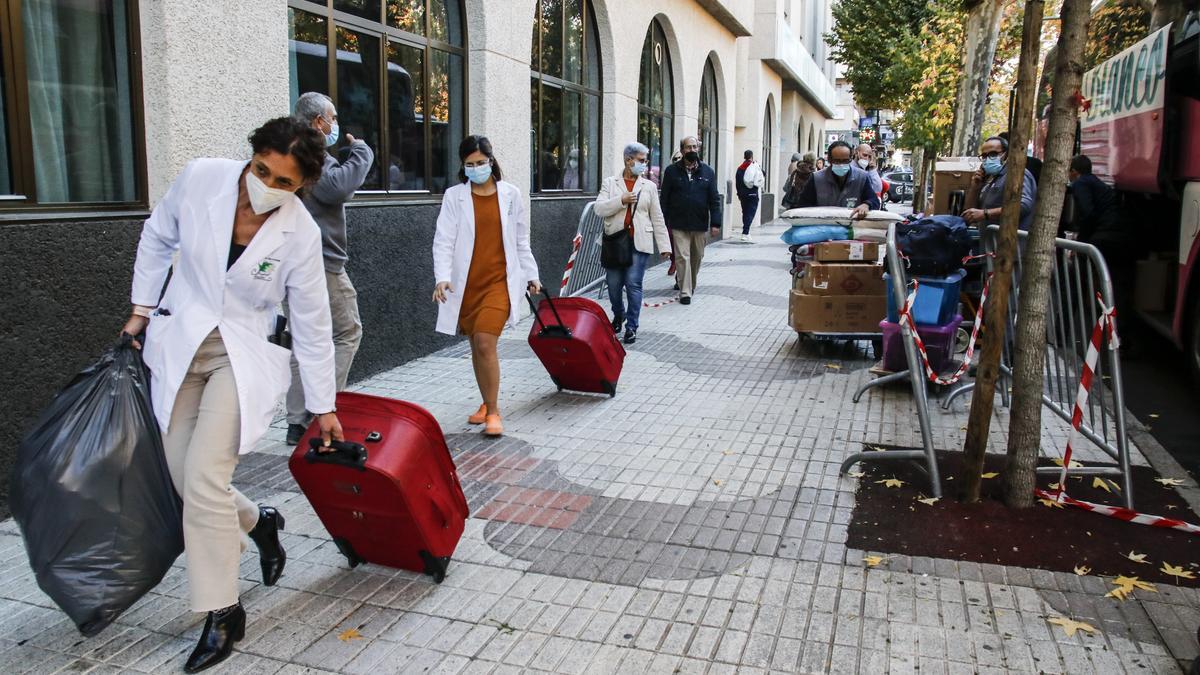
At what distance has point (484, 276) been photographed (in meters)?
5.82

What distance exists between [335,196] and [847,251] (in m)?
4.47

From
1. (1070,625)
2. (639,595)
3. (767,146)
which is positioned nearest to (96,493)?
(639,595)

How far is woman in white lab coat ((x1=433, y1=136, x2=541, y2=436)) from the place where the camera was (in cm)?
576

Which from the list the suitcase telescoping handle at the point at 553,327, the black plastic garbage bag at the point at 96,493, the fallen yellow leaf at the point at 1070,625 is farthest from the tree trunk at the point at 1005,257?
the black plastic garbage bag at the point at 96,493

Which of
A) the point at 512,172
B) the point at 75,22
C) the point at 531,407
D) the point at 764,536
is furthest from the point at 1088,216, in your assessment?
the point at 75,22

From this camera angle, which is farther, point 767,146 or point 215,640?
point 767,146

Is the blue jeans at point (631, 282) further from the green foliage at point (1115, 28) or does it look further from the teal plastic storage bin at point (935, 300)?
the green foliage at point (1115, 28)

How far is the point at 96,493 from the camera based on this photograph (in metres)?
2.99

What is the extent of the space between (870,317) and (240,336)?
6.08m

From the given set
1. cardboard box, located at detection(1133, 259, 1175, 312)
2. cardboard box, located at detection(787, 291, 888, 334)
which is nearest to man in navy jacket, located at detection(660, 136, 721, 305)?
cardboard box, located at detection(787, 291, 888, 334)

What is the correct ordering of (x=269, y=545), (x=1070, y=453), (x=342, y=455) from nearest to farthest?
1. (x=342, y=455)
2. (x=269, y=545)
3. (x=1070, y=453)

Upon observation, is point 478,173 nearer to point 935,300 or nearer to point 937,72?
point 935,300

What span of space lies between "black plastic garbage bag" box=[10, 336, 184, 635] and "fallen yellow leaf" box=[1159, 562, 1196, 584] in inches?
147

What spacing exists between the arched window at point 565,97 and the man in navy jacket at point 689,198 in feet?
4.71
